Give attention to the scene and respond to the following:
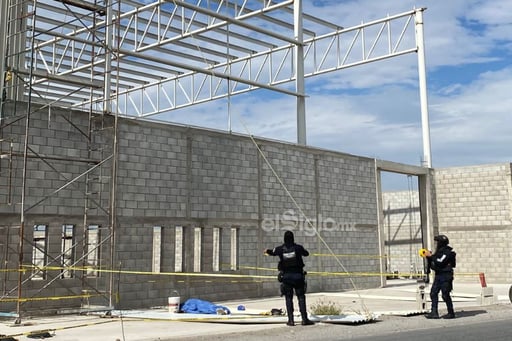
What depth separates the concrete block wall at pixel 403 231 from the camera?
27.1 metres

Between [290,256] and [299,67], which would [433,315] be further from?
[299,67]

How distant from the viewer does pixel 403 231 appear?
90.8 ft

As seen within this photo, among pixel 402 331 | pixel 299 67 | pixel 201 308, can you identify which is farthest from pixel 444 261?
pixel 299 67

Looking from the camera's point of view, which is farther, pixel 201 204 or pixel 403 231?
pixel 403 231

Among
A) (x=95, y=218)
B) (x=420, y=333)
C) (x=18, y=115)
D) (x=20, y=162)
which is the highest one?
(x=18, y=115)

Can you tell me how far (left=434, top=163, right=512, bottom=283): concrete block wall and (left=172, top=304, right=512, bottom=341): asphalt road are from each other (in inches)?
479

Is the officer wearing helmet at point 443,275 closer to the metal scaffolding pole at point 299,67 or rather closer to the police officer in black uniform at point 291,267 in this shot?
the police officer in black uniform at point 291,267

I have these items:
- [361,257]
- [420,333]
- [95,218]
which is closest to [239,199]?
[95,218]

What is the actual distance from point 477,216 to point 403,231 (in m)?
5.08

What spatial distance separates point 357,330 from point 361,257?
10.7 m

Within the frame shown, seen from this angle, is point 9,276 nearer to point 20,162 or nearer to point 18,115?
point 20,162

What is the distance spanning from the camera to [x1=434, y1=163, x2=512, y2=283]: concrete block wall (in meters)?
22.6

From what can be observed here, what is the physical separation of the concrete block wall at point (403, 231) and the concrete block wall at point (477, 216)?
313 cm

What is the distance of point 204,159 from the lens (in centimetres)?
1555
